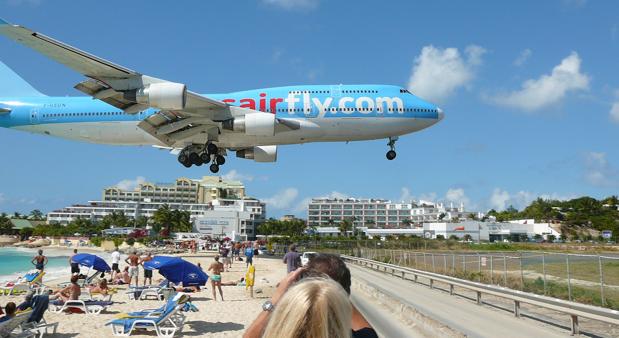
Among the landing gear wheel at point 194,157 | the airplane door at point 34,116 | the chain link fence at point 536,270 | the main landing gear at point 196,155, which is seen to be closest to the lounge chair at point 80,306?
the chain link fence at point 536,270

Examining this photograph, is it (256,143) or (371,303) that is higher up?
(256,143)

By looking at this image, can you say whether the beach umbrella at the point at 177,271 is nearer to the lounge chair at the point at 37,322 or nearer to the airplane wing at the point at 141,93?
the airplane wing at the point at 141,93

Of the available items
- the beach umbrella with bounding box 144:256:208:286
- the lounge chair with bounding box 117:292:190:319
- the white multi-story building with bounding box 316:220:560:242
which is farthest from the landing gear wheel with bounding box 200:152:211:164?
the white multi-story building with bounding box 316:220:560:242

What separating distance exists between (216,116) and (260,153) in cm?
546

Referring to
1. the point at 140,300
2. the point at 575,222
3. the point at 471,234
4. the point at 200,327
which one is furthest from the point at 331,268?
the point at 575,222

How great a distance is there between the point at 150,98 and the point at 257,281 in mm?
11583

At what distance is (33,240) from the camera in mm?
137750

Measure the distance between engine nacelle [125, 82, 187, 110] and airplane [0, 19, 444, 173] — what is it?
0.05 meters

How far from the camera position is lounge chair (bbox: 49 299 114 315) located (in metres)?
15.2

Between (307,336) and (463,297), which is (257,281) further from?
(307,336)

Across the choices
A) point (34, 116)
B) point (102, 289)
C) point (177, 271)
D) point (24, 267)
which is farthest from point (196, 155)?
point (24, 267)

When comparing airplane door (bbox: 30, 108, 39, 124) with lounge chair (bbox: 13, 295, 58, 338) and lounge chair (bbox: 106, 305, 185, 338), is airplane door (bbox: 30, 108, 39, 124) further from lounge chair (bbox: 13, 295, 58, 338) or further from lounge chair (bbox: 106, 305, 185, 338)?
lounge chair (bbox: 106, 305, 185, 338)

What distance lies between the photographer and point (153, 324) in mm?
12258

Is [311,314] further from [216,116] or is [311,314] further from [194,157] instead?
[194,157]
